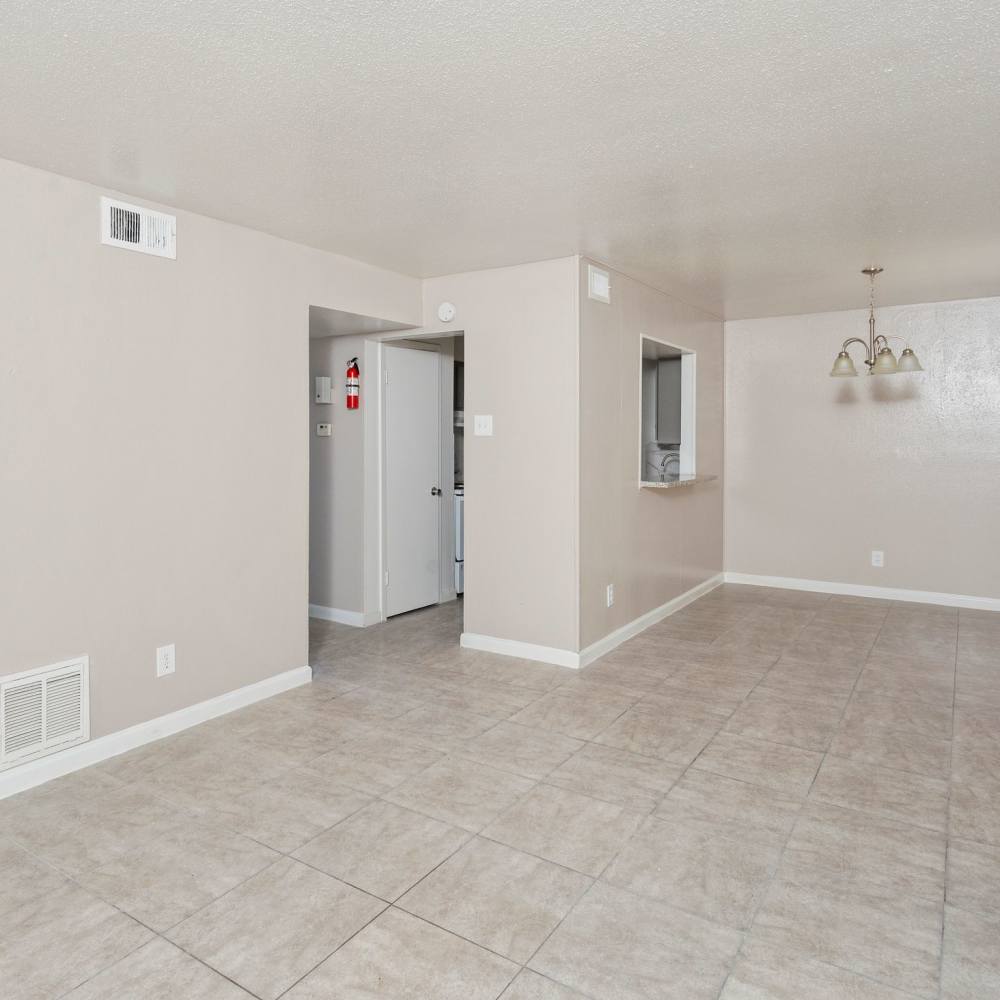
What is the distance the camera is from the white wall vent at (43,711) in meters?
2.75

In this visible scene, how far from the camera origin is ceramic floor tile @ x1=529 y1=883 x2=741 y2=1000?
1.79m

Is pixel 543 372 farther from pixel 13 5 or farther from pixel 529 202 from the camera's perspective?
pixel 13 5

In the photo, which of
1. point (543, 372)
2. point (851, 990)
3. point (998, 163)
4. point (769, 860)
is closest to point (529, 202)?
point (543, 372)

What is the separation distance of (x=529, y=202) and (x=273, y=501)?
1879 mm

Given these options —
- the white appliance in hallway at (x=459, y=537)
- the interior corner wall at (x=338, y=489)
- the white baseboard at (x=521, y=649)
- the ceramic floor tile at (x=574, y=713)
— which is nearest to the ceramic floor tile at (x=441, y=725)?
the ceramic floor tile at (x=574, y=713)

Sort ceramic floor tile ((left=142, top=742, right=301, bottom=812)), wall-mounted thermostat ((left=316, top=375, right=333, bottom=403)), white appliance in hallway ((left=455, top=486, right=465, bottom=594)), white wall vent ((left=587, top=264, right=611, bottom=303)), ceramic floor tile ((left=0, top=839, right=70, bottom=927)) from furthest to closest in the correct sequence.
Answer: white appliance in hallway ((left=455, top=486, right=465, bottom=594)) < wall-mounted thermostat ((left=316, top=375, right=333, bottom=403)) < white wall vent ((left=587, top=264, right=611, bottom=303)) < ceramic floor tile ((left=142, top=742, right=301, bottom=812)) < ceramic floor tile ((left=0, top=839, right=70, bottom=927))

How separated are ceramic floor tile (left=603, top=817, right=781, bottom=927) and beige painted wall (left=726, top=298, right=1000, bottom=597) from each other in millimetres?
4386

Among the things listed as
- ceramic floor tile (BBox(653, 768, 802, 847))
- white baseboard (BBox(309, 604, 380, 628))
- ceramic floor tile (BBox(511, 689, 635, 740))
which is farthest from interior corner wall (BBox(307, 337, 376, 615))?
ceramic floor tile (BBox(653, 768, 802, 847))

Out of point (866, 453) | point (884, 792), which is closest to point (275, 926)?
point (884, 792)

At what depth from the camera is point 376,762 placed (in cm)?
303

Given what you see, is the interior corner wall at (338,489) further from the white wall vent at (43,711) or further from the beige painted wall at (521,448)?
the white wall vent at (43,711)

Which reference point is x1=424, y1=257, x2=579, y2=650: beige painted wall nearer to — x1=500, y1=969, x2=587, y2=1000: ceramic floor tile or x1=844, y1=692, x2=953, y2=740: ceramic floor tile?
x1=844, y1=692, x2=953, y2=740: ceramic floor tile

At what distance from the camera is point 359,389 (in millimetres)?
5125

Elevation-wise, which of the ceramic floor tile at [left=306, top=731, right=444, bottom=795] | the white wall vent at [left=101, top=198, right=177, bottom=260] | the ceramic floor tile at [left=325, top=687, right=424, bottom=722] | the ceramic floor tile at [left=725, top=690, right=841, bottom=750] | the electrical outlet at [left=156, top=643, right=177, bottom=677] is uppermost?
the white wall vent at [left=101, top=198, right=177, bottom=260]
